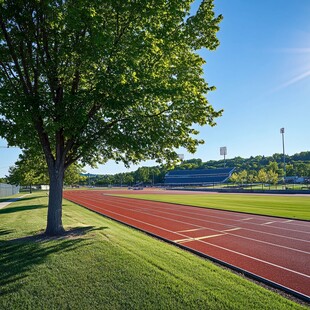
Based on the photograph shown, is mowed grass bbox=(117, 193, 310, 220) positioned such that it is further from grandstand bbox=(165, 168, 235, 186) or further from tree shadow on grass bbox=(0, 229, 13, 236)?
grandstand bbox=(165, 168, 235, 186)

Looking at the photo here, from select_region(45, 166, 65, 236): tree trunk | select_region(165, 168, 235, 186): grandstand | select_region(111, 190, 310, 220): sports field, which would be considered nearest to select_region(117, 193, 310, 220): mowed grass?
select_region(111, 190, 310, 220): sports field

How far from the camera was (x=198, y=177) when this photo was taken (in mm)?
138875

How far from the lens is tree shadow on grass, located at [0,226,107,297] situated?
635cm

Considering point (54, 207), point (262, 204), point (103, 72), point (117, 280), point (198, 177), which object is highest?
point (103, 72)

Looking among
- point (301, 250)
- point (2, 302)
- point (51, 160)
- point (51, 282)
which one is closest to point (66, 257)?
point (51, 282)

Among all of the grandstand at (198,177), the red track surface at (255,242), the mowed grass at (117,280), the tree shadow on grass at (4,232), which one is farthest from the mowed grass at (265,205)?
the grandstand at (198,177)

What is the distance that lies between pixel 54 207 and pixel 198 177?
13113cm

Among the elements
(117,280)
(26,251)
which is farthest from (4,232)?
(117,280)

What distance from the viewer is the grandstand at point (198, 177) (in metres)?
128

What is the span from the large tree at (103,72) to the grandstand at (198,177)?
114m

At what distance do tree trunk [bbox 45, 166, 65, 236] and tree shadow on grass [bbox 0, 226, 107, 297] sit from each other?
0.36 m

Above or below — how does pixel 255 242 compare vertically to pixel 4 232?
below

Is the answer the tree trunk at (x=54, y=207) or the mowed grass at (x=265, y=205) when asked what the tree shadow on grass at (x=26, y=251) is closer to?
the tree trunk at (x=54, y=207)

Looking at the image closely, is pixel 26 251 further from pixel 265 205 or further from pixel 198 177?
pixel 198 177
